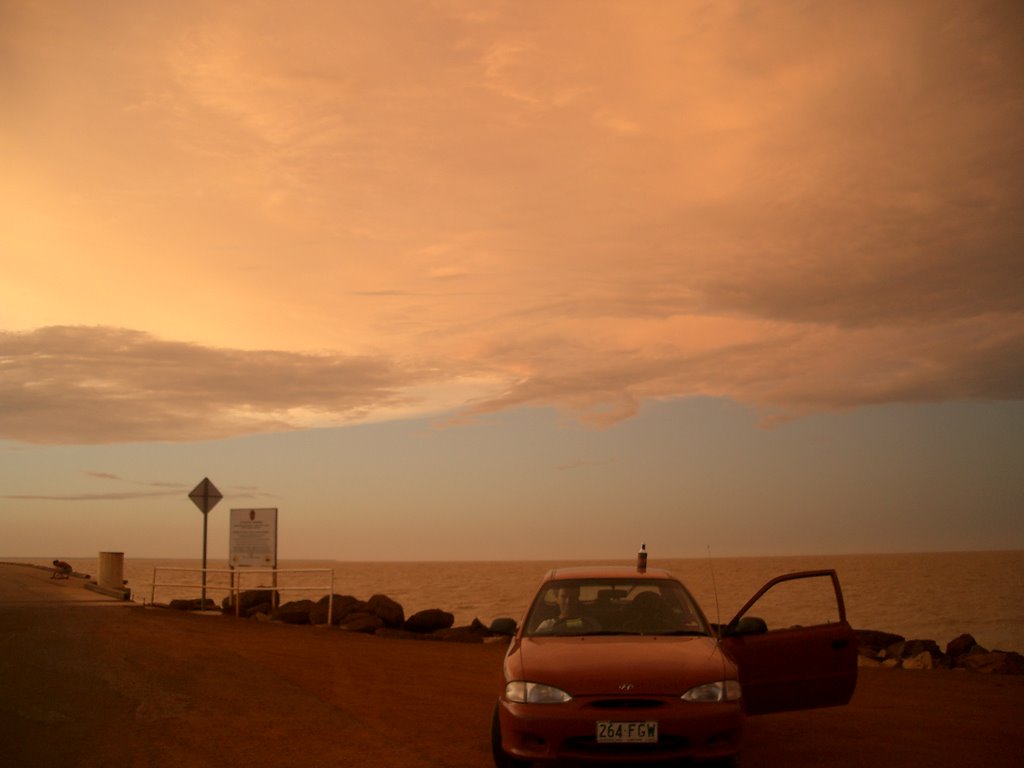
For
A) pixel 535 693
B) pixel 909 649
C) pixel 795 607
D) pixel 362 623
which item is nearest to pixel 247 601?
pixel 362 623

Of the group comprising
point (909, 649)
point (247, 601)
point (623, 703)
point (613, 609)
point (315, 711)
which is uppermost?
point (613, 609)

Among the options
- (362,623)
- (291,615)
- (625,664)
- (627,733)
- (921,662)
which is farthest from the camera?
(291,615)

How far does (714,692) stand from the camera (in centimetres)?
745

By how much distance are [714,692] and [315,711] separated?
17.8 ft

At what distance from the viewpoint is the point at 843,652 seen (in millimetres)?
8805

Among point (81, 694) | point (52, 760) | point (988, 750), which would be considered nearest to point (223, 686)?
point (81, 694)

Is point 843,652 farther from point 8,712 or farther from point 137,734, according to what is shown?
point 8,712

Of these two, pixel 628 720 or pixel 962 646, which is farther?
pixel 962 646

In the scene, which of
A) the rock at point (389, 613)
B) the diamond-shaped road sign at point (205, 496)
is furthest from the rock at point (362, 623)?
the diamond-shaped road sign at point (205, 496)

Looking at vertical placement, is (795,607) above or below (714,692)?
below

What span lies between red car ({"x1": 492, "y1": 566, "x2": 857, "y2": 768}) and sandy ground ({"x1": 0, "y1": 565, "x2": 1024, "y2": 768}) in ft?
2.84

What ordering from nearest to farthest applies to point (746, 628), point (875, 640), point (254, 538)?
point (746, 628)
point (875, 640)
point (254, 538)

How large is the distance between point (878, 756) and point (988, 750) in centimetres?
118

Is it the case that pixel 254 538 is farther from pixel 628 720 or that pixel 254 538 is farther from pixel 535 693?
pixel 628 720
